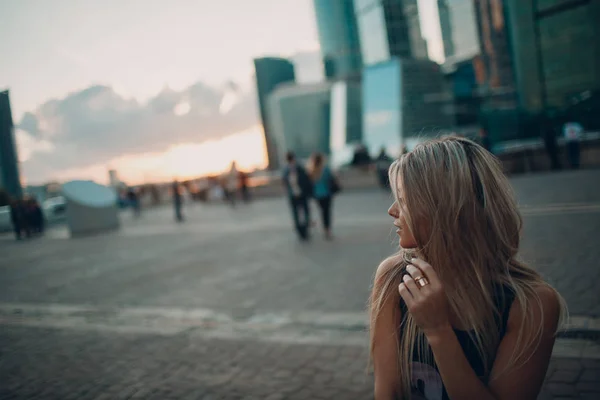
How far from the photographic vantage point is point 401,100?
260 feet

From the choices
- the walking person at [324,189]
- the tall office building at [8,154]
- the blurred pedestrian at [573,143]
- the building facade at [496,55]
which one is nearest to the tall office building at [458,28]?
the building facade at [496,55]

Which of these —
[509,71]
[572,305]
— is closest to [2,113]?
[572,305]

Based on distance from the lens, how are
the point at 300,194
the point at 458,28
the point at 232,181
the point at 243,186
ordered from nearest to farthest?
1. the point at 300,194
2. the point at 232,181
3. the point at 243,186
4. the point at 458,28

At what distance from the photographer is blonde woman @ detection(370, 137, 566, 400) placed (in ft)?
4.19

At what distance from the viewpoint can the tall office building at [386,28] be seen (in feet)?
299

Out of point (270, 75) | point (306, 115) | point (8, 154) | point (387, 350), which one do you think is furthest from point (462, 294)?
point (270, 75)

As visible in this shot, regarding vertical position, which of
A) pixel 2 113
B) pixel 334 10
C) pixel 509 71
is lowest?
pixel 2 113

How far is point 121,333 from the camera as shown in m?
4.62

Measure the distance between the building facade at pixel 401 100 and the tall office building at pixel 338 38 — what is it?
64.4ft

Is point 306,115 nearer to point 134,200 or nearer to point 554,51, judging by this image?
point 554,51

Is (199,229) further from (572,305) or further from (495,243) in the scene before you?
(495,243)

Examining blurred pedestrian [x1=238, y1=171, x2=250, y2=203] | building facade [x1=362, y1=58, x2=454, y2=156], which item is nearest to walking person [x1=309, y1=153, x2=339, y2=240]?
blurred pedestrian [x1=238, y1=171, x2=250, y2=203]

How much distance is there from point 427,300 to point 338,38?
113 m

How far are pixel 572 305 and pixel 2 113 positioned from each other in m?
4.51
